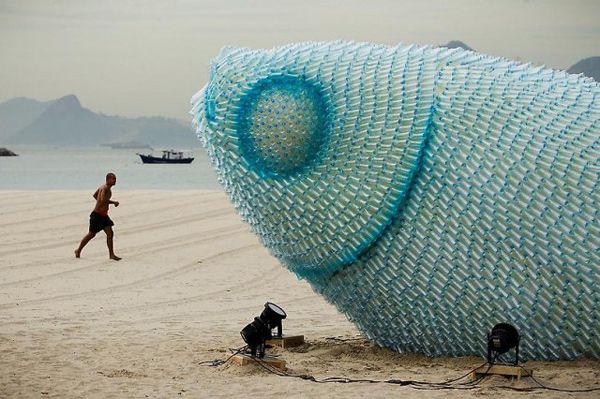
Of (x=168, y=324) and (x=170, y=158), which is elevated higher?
(x=170, y=158)

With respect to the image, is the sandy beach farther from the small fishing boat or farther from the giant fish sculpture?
the small fishing boat

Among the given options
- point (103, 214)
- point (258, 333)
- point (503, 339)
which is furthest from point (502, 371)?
point (103, 214)

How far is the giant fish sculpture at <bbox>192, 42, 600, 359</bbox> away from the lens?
9.40m

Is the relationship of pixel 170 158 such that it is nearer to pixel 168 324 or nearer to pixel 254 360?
pixel 168 324

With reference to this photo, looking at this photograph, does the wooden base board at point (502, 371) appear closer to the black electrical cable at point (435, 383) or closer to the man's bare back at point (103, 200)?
the black electrical cable at point (435, 383)

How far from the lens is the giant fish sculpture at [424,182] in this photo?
30.8ft

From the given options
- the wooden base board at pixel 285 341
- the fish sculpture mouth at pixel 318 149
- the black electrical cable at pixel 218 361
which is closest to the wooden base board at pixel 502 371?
the fish sculpture mouth at pixel 318 149

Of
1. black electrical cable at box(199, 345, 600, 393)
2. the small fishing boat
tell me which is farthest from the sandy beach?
the small fishing boat

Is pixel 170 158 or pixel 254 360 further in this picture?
pixel 170 158

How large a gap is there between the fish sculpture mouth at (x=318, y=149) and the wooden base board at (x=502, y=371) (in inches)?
54.8

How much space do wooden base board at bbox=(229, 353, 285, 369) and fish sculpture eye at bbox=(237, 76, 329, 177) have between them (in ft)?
5.19

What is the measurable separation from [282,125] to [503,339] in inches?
102

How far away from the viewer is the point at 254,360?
10.1 meters

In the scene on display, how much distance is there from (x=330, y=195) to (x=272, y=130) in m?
0.76
